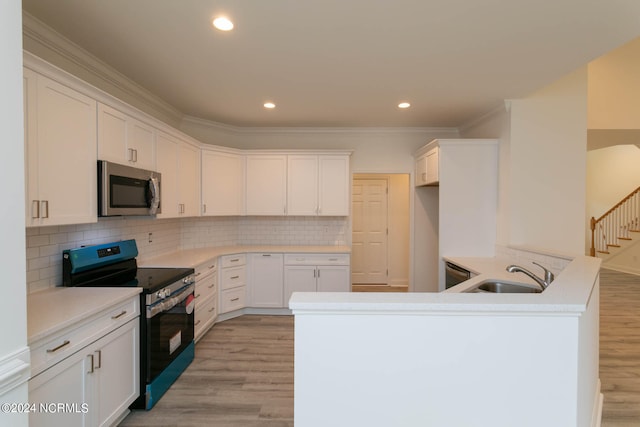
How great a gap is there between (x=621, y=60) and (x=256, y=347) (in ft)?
20.9

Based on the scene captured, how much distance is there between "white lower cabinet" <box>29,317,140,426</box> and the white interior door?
465cm

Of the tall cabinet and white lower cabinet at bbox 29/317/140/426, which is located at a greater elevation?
the tall cabinet

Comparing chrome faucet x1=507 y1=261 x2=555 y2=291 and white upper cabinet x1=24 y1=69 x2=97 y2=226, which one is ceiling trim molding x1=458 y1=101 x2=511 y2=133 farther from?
white upper cabinet x1=24 y1=69 x2=97 y2=226

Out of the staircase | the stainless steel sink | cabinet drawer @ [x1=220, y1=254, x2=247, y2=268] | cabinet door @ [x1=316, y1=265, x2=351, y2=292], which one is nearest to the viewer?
the stainless steel sink

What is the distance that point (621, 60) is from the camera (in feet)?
15.8

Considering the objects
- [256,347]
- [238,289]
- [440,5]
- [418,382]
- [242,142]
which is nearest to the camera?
[418,382]

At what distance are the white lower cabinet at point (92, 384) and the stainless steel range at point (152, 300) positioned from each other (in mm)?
96

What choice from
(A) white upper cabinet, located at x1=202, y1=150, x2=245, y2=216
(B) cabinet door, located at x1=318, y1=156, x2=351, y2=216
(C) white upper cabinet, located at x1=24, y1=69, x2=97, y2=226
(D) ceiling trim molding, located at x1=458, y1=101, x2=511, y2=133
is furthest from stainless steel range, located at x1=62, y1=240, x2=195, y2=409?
(D) ceiling trim molding, located at x1=458, y1=101, x2=511, y2=133

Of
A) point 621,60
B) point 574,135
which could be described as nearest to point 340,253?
point 574,135

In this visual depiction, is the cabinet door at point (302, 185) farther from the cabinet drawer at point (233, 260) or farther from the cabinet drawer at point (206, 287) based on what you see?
the cabinet drawer at point (206, 287)

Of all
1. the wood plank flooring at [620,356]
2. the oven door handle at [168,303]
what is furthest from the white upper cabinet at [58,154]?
the wood plank flooring at [620,356]

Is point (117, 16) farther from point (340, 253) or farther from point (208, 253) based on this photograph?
point (340, 253)

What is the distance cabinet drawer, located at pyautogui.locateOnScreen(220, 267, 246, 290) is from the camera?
427cm

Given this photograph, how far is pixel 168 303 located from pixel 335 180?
2854 mm
